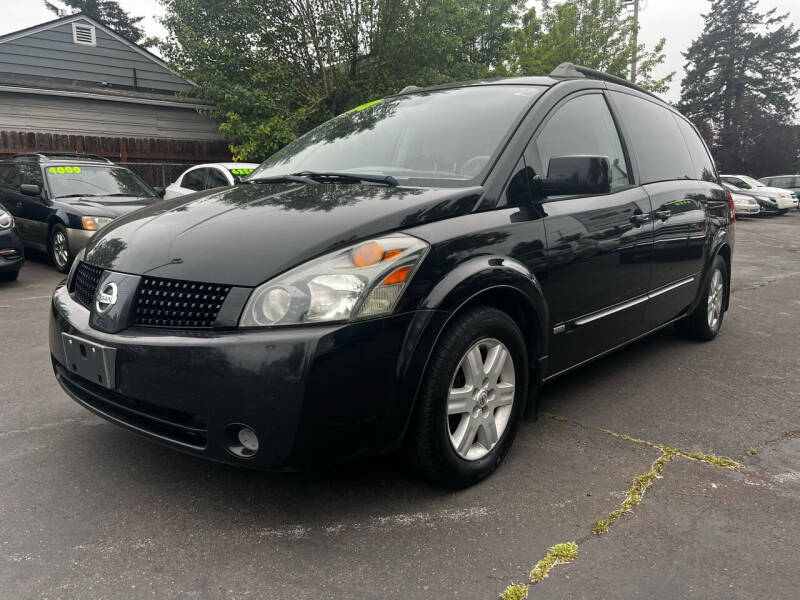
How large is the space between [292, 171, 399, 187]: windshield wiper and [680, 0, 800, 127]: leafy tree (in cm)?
5187

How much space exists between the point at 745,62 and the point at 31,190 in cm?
5366

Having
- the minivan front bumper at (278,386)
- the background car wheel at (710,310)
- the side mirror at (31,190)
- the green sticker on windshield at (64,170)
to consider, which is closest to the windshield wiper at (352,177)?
the minivan front bumper at (278,386)

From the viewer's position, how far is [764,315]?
6.42 meters

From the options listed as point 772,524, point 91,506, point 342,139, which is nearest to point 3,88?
point 342,139

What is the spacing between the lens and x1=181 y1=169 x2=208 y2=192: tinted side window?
34.0 feet

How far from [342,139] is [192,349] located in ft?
6.18

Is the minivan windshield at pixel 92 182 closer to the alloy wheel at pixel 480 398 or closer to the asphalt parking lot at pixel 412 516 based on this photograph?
the asphalt parking lot at pixel 412 516

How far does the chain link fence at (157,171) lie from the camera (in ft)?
49.3

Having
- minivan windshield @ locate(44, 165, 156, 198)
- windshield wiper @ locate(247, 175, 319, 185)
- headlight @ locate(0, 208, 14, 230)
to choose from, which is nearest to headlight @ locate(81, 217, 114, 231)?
headlight @ locate(0, 208, 14, 230)

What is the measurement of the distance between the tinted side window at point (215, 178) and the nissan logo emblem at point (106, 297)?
7625 millimetres

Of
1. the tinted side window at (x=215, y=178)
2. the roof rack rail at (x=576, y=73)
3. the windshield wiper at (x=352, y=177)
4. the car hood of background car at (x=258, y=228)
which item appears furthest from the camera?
the tinted side window at (x=215, y=178)

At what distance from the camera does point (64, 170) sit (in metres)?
9.27

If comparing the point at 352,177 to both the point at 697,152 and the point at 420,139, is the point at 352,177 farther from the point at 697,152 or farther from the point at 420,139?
the point at 697,152

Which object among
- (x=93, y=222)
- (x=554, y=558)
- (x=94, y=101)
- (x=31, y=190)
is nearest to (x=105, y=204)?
(x=93, y=222)
